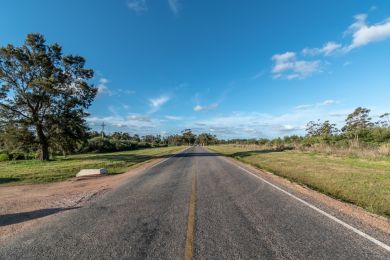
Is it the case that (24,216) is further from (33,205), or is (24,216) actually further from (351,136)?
(351,136)

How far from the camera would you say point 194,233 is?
509 centimetres

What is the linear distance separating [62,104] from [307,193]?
91.5 feet

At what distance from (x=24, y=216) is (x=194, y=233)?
5005mm

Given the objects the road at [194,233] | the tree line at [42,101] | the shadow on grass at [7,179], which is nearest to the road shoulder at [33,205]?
the road at [194,233]

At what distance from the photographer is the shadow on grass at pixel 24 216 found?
6438mm

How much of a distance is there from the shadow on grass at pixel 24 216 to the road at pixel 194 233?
0.70 meters

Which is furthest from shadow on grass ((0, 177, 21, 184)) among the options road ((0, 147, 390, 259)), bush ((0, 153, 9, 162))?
bush ((0, 153, 9, 162))

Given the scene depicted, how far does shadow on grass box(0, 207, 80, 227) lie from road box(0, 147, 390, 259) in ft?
2.28

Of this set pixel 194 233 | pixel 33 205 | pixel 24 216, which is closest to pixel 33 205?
pixel 33 205

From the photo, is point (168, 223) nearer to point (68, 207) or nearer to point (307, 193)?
point (68, 207)

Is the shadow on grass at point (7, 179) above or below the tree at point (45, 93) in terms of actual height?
below

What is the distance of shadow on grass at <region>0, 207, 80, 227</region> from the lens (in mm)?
6438

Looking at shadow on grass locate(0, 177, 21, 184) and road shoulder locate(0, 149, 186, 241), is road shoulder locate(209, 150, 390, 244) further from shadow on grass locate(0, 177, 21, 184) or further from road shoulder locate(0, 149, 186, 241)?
shadow on grass locate(0, 177, 21, 184)

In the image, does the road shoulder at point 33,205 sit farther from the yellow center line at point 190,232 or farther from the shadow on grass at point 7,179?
the shadow on grass at point 7,179
